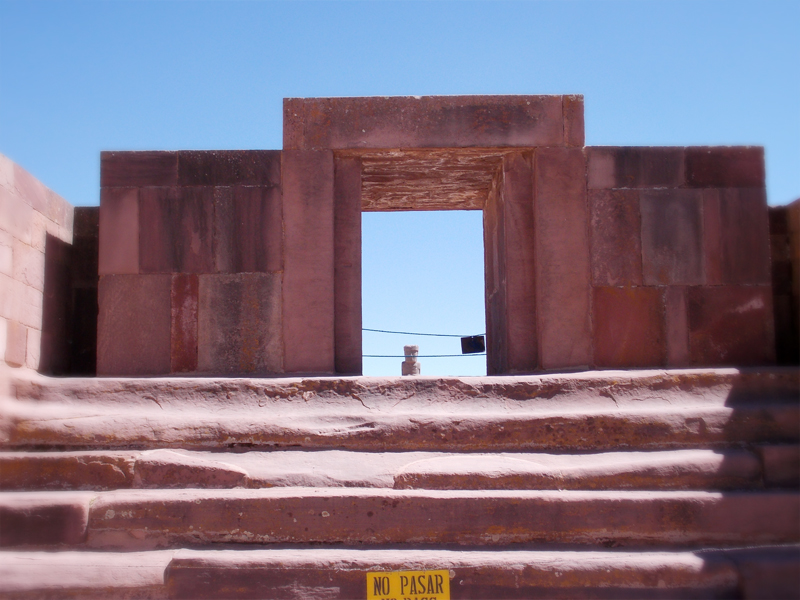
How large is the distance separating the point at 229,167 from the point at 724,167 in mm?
4022

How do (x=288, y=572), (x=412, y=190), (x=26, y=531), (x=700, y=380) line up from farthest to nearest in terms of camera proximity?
(x=412, y=190) < (x=700, y=380) < (x=26, y=531) < (x=288, y=572)

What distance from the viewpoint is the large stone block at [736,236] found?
18.8 feet

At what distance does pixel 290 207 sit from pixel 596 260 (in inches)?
98.0

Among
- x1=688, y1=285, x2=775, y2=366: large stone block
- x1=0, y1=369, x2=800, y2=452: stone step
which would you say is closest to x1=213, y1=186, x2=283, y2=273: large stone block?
x1=0, y1=369, x2=800, y2=452: stone step

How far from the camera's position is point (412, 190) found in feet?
23.3

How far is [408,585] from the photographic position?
3.67 metres

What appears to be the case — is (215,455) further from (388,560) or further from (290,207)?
(290,207)

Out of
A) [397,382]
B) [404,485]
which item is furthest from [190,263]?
[404,485]

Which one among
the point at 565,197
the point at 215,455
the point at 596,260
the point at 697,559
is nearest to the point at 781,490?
the point at 697,559

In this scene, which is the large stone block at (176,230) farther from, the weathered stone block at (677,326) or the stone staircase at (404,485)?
the weathered stone block at (677,326)

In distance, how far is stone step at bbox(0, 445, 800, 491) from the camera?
4.14 m

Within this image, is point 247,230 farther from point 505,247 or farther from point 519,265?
point 519,265

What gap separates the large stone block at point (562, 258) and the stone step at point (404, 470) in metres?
1.39

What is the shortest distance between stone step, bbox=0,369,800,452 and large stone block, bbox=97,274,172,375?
708 millimetres
